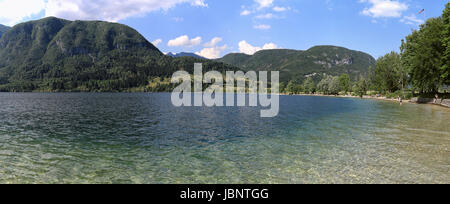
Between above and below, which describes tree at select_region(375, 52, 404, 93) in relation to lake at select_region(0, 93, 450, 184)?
above

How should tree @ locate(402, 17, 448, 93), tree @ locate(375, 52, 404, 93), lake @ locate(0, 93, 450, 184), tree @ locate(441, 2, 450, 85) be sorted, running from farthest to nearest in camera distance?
tree @ locate(375, 52, 404, 93), tree @ locate(402, 17, 448, 93), tree @ locate(441, 2, 450, 85), lake @ locate(0, 93, 450, 184)

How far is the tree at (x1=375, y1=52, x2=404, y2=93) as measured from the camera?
139462 mm

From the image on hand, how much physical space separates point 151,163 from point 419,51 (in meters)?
93.8

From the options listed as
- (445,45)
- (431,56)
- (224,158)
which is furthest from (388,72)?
(224,158)

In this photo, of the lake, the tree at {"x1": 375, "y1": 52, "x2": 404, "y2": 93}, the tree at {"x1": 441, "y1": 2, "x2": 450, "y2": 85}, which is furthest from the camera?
the tree at {"x1": 375, "y1": 52, "x2": 404, "y2": 93}

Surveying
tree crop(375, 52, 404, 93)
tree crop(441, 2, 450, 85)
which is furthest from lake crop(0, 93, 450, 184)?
tree crop(375, 52, 404, 93)

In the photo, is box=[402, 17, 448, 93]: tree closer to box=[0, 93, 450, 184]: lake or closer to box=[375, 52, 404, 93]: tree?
box=[0, 93, 450, 184]: lake

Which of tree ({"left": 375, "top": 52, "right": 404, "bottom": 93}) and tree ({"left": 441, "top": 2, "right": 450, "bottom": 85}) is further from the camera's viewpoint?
tree ({"left": 375, "top": 52, "right": 404, "bottom": 93})

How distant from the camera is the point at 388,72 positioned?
5586 inches

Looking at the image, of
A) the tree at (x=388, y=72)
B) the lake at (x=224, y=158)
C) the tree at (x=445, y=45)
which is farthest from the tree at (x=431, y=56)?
the tree at (x=388, y=72)

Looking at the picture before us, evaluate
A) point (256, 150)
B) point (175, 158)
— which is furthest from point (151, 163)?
point (256, 150)

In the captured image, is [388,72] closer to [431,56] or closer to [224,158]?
[431,56]

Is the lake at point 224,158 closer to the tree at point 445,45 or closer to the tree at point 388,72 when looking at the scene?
the tree at point 445,45
